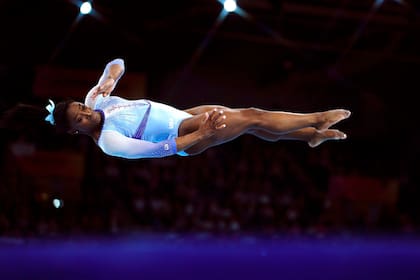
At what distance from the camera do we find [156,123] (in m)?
4.46

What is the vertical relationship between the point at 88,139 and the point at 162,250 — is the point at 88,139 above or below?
above

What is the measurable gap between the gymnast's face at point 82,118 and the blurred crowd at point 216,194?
3659 mm

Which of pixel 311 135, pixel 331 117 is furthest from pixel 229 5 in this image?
pixel 331 117

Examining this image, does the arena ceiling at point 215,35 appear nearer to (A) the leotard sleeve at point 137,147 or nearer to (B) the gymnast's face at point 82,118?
(B) the gymnast's face at point 82,118

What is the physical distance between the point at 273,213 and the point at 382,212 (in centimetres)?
256

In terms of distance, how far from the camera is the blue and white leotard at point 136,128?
13.2 feet

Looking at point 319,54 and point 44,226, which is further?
point 319,54

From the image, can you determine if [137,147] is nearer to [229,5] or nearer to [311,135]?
[311,135]

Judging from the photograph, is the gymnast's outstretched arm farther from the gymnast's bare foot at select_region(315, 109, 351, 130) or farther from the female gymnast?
the gymnast's bare foot at select_region(315, 109, 351, 130)

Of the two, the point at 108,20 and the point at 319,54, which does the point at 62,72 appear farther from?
the point at 319,54

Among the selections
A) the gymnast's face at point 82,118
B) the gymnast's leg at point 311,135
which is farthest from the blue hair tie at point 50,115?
the gymnast's leg at point 311,135

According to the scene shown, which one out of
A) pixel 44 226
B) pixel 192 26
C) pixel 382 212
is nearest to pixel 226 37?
pixel 192 26

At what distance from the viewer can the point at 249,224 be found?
9336mm

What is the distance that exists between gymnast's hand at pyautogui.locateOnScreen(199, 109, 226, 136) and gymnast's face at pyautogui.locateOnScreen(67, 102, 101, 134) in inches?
31.1
